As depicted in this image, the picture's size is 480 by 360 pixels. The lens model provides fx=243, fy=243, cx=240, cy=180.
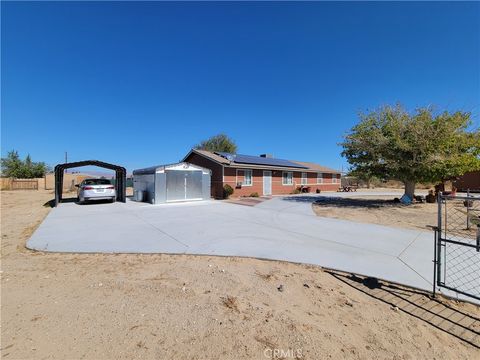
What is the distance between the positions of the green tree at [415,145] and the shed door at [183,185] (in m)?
10.6

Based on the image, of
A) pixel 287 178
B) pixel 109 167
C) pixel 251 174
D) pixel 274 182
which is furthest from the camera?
pixel 287 178

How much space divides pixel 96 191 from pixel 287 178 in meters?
16.7

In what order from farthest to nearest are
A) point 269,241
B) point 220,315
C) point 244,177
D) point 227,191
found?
point 244,177, point 227,191, point 269,241, point 220,315

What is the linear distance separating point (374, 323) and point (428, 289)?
1.52 m

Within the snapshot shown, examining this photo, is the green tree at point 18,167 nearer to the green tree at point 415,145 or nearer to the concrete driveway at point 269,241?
the concrete driveway at point 269,241

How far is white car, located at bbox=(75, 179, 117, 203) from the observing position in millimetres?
13945

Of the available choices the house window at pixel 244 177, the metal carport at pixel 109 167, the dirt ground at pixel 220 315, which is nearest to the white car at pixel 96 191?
the metal carport at pixel 109 167

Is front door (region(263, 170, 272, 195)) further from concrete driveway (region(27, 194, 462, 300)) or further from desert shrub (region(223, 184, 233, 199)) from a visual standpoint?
concrete driveway (region(27, 194, 462, 300))

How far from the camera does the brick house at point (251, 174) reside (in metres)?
19.0

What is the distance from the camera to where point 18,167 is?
1524 inches

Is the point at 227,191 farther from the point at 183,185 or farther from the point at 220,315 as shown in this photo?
the point at 220,315

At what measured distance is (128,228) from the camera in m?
7.79

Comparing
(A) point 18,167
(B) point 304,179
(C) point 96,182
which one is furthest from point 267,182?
(A) point 18,167

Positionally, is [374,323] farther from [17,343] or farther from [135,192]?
[135,192]
